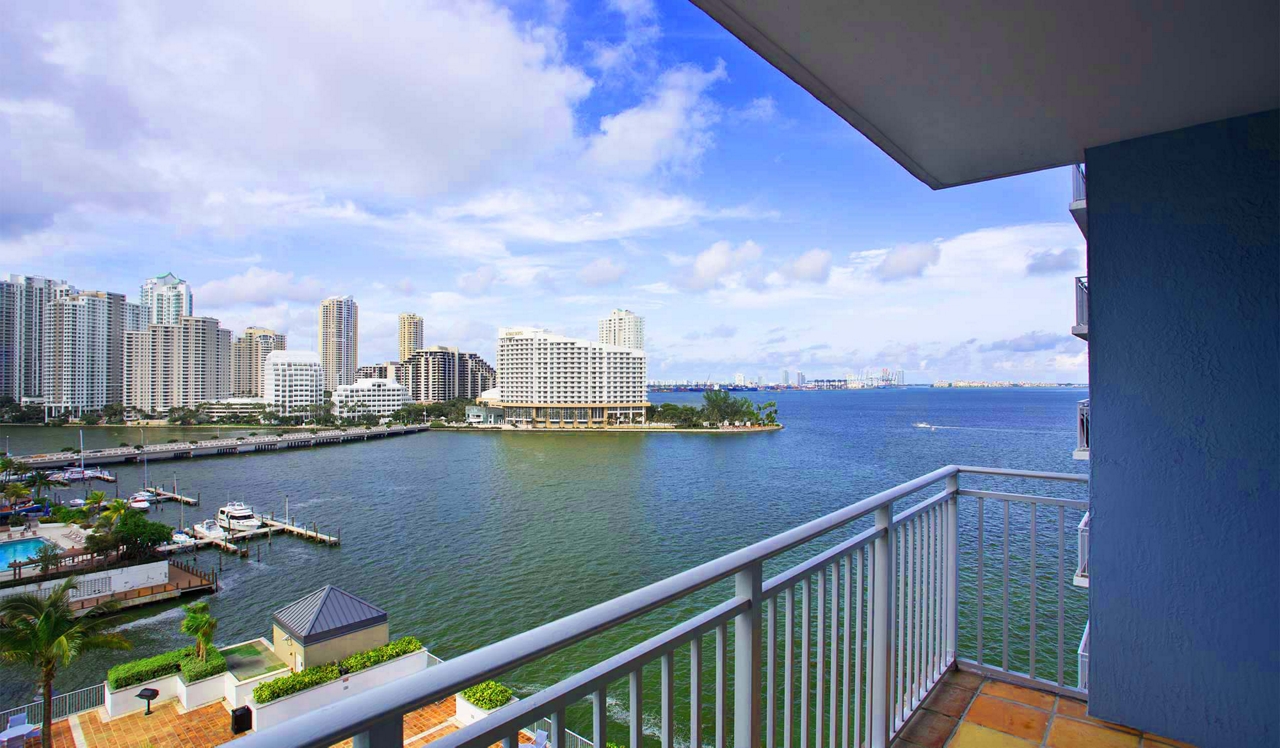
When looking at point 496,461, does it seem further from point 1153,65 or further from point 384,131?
point 1153,65

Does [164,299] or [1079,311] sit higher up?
[164,299]

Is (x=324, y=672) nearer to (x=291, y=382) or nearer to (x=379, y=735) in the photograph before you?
(x=379, y=735)

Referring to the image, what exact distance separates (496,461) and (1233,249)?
35462 millimetres

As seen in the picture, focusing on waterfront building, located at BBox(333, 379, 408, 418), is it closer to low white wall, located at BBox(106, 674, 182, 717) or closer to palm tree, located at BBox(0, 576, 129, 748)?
palm tree, located at BBox(0, 576, 129, 748)

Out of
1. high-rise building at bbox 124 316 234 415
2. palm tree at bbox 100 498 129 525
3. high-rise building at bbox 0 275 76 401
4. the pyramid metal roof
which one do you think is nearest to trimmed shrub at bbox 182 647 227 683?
the pyramid metal roof

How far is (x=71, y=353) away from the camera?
184 ft

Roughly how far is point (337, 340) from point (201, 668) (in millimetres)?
88471

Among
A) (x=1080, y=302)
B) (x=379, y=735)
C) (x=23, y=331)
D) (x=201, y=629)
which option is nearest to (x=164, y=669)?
(x=201, y=629)

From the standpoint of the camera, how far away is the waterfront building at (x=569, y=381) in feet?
196

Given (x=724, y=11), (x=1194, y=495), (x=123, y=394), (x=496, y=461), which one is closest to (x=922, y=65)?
(x=724, y=11)

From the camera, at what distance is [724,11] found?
117 cm

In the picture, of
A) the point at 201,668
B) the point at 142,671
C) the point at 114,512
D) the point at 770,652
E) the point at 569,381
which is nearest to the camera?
the point at 770,652

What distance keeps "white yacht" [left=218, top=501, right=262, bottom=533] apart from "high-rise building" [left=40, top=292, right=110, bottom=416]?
168ft

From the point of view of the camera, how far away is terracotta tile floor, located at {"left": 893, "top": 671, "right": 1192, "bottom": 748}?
187 centimetres
